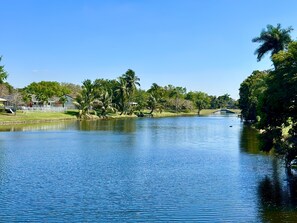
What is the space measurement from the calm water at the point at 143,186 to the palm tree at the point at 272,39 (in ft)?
95.5

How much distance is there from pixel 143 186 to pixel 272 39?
5227cm

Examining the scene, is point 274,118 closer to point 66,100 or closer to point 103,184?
point 103,184

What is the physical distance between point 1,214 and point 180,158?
85.2 feet

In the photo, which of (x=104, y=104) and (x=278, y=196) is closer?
(x=278, y=196)

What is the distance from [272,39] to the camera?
74375mm

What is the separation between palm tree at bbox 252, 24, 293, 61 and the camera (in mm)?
73625

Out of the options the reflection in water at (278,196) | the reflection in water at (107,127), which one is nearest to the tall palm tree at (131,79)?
the reflection in water at (107,127)

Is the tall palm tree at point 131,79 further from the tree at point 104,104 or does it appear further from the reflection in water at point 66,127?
the reflection in water at point 66,127

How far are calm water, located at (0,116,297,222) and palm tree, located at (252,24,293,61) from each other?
29123mm

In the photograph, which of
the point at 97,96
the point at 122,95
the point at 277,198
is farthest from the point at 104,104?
the point at 277,198

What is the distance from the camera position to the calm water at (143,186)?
24.2m

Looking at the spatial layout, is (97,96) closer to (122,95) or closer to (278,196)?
(122,95)

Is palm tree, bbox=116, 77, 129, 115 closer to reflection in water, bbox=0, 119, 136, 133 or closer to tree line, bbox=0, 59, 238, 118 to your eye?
tree line, bbox=0, 59, 238, 118

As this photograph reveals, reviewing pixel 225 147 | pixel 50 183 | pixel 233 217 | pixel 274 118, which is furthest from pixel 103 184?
pixel 225 147
